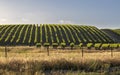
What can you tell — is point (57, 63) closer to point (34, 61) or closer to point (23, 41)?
point (34, 61)

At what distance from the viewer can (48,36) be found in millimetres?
73500

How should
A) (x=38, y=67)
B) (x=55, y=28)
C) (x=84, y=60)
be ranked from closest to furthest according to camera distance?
1. (x=38, y=67)
2. (x=84, y=60)
3. (x=55, y=28)

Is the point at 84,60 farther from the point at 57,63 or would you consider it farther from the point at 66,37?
the point at 66,37

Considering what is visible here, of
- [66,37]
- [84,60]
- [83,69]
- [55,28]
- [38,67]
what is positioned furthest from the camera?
[55,28]

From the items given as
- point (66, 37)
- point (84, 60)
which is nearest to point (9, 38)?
point (66, 37)

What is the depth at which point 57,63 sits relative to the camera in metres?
20.1

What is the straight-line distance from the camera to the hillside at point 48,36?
68.4m

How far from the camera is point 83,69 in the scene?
19.4m

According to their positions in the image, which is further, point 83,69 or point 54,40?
point 54,40

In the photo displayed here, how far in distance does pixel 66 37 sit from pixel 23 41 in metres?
10.8

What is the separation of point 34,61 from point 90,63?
11.8ft

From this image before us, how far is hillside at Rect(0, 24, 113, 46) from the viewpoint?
2692 inches

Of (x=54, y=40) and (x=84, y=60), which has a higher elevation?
(x=84, y=60)

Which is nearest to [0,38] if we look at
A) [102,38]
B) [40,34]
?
[40,34]
